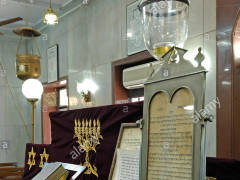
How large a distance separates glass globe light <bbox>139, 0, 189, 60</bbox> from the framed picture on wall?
Answer: 20.2ft

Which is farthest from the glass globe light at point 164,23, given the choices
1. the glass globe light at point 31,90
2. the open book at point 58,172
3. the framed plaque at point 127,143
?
the glass globe light at point 31,90

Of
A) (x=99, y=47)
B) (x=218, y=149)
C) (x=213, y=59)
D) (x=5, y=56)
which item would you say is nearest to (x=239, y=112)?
(x=218, y=149)

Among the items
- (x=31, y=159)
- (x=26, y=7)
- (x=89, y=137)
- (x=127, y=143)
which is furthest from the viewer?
(x=26, y=7)

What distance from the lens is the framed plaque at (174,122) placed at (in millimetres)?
1012

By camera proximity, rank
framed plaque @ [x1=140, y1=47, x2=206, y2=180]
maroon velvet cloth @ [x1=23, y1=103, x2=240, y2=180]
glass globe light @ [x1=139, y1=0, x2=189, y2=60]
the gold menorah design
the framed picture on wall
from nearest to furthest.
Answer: framed plaque @ [x1=140, y1=47, x2=206, y2=180] → glass globe light @ [x1=139, y1=0, x2=189, y2=60] → maroon velvet cloth @ [x1=23, y1=103, x2=240, y2=180] → the gold menorah design → the framed picture on wall

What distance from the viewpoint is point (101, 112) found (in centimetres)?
210

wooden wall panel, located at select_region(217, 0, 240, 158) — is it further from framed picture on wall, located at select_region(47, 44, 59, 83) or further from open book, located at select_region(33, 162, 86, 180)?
framed picture on wall, located at select_region(47, 44, 59, 83)

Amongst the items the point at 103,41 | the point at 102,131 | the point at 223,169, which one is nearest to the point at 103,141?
the point at 102,131

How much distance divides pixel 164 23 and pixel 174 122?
465mm

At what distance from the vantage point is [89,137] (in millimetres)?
2170

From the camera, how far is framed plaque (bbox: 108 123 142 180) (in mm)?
1607

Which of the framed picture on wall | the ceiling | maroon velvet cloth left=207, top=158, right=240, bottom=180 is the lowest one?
maroon velvet cloth left=207, top=158, right=240, bottom=180

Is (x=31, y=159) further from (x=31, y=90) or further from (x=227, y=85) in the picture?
(x=227, y=85)

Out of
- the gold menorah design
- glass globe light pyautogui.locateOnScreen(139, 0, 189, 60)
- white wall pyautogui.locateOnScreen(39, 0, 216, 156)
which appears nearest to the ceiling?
white wall pyautogui.locateOnScreen(39, 0, 216, 156)
